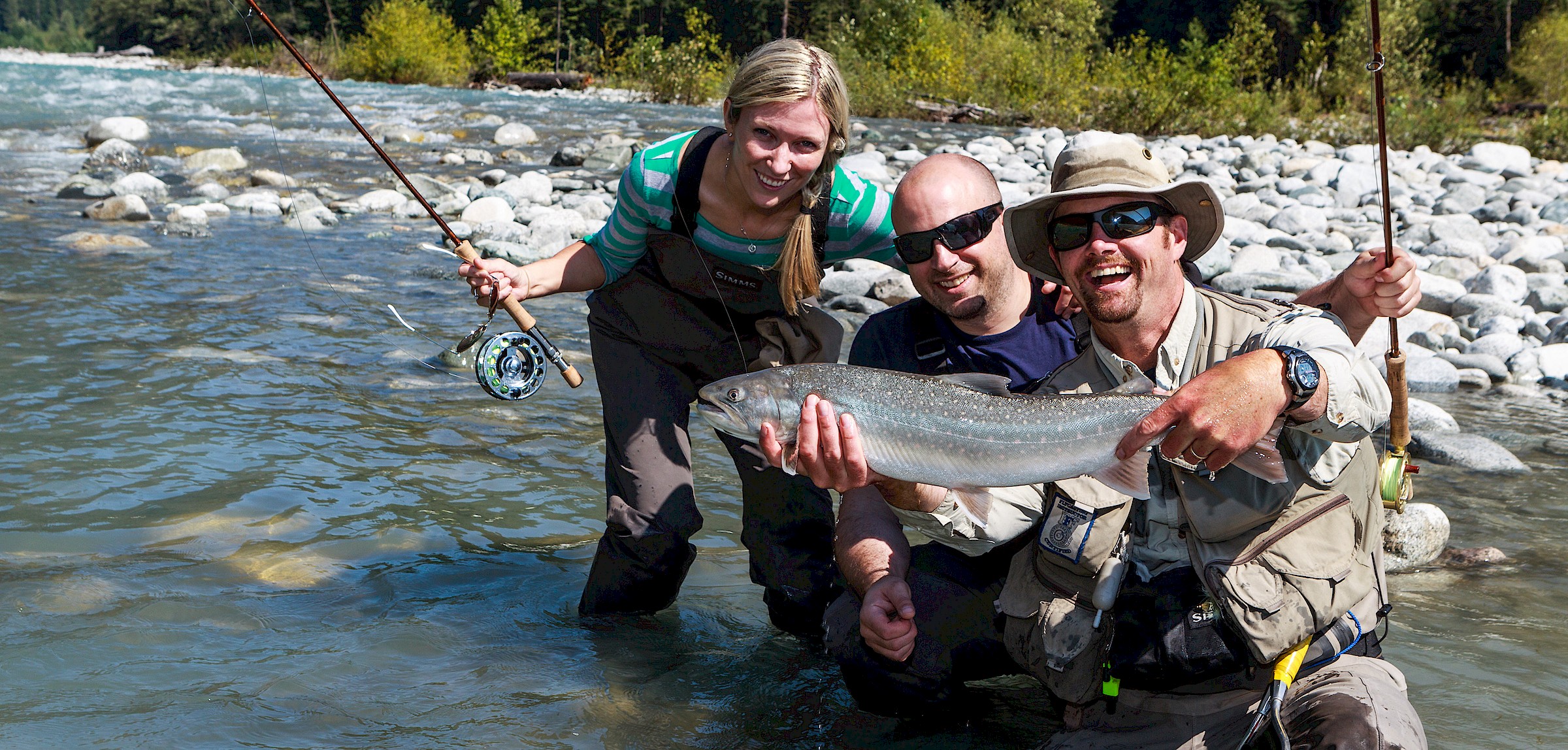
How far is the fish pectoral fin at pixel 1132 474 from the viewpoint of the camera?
8.96 ft

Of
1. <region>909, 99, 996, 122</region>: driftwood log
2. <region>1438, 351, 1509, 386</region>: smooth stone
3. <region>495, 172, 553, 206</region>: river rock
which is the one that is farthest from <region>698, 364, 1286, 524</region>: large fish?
<region>909, 99, 996, 122</region>: driftwood log

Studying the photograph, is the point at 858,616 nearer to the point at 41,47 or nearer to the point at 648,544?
the point at 648,544

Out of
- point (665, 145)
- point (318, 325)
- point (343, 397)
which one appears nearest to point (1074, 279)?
point (665, 145)

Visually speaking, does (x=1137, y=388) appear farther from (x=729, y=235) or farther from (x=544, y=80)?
(x=544, y=80)

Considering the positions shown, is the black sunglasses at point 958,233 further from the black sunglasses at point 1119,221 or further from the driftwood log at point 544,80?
the driftwood log at point 544,80

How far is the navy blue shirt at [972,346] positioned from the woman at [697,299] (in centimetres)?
45

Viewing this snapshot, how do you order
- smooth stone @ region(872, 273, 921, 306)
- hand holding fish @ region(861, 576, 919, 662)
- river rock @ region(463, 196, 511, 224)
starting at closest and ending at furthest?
hand holding fish @ region(861, 576, 919, 662), smooth stone @ region(872, 273, 921, 306), river rock @ region(463, 196, 511, 224)

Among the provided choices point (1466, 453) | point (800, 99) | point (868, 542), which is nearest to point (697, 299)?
point (800, 99)

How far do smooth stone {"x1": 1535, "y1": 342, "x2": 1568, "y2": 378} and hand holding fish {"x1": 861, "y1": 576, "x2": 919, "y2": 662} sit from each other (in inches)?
300

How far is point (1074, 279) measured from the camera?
2.98 meters

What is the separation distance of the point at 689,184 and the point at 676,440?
0.95 meters

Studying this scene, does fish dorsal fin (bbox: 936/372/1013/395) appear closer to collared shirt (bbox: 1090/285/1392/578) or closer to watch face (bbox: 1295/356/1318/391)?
collared shirt (bbox: 1090/285/1392/578)

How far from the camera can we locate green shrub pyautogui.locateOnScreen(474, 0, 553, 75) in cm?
5103

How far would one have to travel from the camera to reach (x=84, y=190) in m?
14.8
